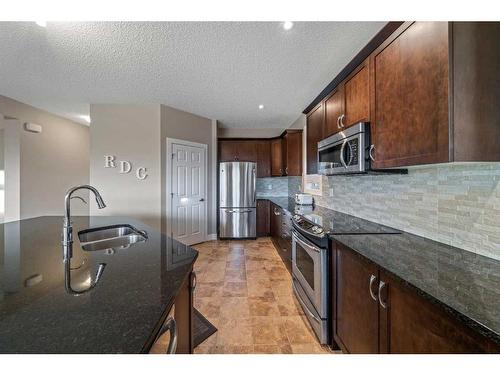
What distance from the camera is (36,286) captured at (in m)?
0.77

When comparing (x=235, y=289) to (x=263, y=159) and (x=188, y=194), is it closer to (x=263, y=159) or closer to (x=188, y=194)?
(x=188, y=194)

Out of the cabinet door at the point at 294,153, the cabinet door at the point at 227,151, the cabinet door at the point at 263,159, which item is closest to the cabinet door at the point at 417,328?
the cabinet door at the point at 294,153

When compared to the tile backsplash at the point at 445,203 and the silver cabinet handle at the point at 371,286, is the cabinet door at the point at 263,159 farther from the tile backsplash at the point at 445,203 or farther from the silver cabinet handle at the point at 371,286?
the silver cabinet handle at the point at 371,286

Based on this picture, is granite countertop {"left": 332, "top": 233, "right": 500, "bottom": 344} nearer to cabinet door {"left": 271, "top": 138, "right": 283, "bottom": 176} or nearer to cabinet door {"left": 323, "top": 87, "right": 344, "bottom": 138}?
cabinet door {"left": 323, "top": 87, "right": 344, "bottom": 138}

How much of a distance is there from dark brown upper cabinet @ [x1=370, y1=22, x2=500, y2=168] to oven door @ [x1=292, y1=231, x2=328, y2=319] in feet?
2.73

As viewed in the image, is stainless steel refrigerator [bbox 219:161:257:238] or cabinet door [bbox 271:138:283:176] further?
cabinet door [bbox 271:138:283:176]

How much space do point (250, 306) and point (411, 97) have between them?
6.95ft

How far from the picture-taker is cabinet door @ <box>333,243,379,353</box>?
1.15 metres

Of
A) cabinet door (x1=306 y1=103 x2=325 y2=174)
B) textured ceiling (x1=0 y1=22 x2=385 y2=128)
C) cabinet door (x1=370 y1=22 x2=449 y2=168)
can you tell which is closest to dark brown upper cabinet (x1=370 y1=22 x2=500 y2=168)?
cabinet door (x1=370 y1=22 x2=449 y2=168)

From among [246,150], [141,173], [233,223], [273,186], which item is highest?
[246,150]

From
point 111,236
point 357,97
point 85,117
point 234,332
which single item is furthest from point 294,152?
point 85,117

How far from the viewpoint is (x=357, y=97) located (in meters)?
1.82
